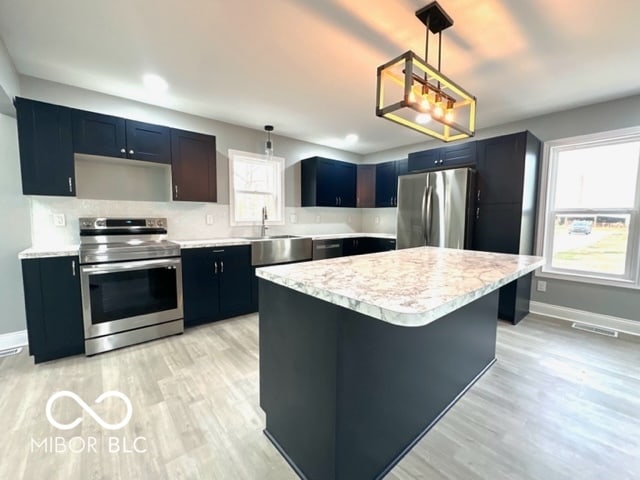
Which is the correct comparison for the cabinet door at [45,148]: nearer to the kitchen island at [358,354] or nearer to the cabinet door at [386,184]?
the kitchen island at [358,354]

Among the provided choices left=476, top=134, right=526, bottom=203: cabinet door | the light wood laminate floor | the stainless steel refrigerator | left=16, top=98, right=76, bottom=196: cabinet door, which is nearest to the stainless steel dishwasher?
the stainless steel refrigerator

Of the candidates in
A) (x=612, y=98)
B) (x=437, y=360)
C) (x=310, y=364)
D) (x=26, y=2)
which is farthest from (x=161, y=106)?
(x=612, y=98)

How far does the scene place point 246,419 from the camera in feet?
5.52

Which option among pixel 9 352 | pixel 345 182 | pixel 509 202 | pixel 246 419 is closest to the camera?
pixel 246 419

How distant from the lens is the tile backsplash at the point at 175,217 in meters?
2.61

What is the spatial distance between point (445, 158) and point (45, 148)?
14.0ft

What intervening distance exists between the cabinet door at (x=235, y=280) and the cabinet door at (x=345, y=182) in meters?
1.96

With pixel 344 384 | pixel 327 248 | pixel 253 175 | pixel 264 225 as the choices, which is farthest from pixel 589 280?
pixel 253 175

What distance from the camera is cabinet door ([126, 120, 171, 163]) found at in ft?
8.96

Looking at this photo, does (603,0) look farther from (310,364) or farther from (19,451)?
(19,451)

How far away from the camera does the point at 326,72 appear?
238cm

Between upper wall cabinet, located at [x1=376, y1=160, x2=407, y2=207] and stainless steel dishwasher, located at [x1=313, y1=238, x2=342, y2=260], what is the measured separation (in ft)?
3.88

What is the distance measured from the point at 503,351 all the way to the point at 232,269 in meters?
2.83
